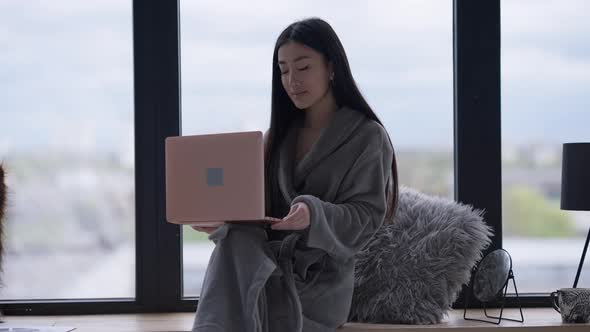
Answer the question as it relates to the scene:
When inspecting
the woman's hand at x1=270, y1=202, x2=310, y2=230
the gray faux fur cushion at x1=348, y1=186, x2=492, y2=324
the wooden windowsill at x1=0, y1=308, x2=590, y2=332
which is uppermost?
the woman's hand at x1=270, y1=202, x2=310, y2=230

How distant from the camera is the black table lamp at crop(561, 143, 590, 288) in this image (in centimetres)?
220

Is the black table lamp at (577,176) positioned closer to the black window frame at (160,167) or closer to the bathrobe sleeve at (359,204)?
the black window frame at (160,167)

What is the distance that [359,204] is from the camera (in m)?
1.85

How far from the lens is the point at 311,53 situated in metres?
1.92

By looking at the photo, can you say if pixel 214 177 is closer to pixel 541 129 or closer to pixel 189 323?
pixel 189 323

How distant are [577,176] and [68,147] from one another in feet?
5.53

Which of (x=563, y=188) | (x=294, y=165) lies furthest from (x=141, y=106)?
(x=563, y=188)

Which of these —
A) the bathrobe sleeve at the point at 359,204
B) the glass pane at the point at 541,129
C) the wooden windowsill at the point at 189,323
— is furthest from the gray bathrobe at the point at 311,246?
the glass pane at the point at 541,129

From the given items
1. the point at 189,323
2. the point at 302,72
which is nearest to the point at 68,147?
the point at 189,323

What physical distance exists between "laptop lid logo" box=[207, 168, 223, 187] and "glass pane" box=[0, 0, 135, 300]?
101 cm

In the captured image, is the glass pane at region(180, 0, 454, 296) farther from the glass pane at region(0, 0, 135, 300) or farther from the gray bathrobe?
the gray bathrobe

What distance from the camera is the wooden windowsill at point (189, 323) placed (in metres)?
2.11

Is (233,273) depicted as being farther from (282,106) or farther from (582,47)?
(582,47)

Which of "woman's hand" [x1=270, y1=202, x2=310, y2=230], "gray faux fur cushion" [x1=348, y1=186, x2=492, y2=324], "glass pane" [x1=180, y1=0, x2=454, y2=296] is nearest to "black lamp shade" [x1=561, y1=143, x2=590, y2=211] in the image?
"gray faux fur cushion" [x1=348, y1=186, x2=492, y2=324]
